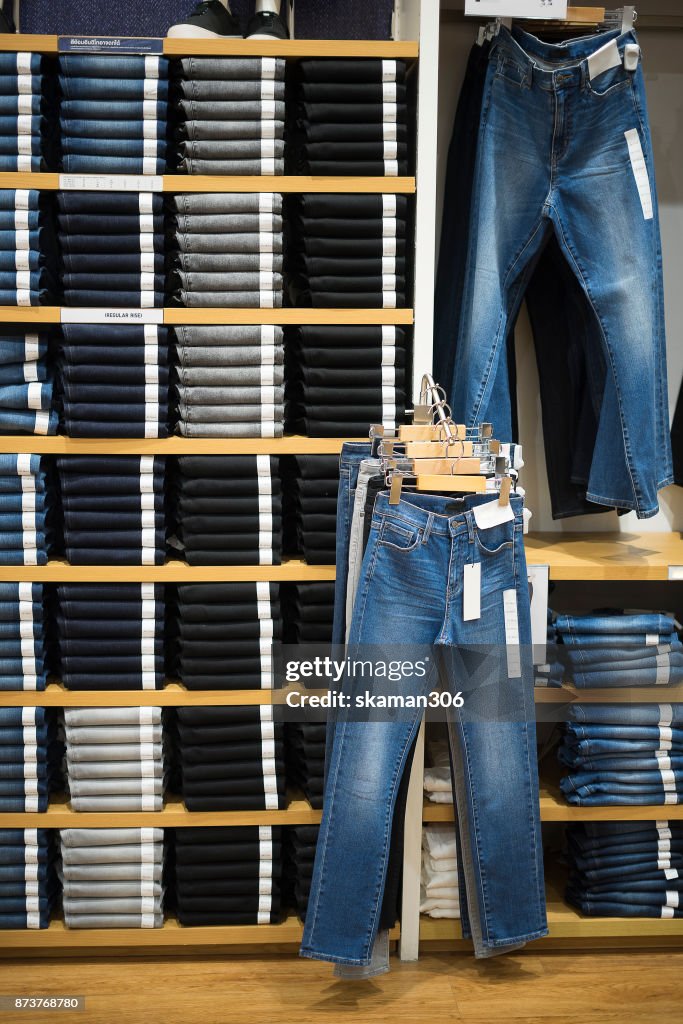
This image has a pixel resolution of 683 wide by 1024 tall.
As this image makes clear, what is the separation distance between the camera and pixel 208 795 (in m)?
2.31

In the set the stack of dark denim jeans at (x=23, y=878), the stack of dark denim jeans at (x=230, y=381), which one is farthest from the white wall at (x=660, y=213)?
the stack of dark denim jeans at (x=23, y=878)

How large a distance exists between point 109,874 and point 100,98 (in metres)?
1.81

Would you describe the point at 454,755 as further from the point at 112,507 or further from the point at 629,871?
the point at 112,507

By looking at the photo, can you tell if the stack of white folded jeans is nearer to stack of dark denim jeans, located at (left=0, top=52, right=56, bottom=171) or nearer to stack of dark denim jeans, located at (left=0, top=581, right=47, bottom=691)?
stack of dark denim jeans, located at (left=0, top=581, right=47, bottom=691)

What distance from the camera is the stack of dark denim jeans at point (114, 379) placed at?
7.14ft

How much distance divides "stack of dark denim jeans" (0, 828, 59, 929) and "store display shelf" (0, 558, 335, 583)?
62cm

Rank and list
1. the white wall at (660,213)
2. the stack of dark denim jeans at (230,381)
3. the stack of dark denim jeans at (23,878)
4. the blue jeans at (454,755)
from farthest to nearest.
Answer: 1. the white wall at (660,213)
2. the stack of dark denim jeans at (23,878)
3. the stack of dark denim jeans at (230,381)
4. the blue jeans at (454,755)

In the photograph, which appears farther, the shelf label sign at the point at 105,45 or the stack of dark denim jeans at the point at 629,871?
the stack of dark denim jeans at the point at 629,871

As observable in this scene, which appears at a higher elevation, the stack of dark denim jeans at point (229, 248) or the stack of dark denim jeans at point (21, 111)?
the stack of dark denim jeans at point (21, 111)

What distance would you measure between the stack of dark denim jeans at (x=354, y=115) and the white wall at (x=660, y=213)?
1.48 feet

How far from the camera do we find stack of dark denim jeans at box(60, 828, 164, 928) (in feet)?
7.57

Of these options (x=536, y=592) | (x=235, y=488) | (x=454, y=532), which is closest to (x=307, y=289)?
(x=235, y=488)

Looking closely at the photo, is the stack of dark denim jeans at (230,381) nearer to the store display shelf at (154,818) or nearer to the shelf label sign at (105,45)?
the shelf label sign at (105,45)

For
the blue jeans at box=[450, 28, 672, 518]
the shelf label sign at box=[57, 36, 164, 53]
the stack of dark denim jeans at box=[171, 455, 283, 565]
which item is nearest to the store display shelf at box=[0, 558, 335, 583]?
the stack of dark denim jeans at box=[171, 455, 283, 565]
